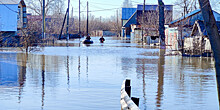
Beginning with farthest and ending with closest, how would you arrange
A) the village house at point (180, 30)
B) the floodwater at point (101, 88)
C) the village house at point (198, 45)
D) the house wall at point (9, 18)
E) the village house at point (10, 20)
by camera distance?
the house wall at point (9, 18) < the village house at point (10, 20) < the village house at point (180, 30) < the village house at point (198, 45) < the floodwater at point (101, 88)

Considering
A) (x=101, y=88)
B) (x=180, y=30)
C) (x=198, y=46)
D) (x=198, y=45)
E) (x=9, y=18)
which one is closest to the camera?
(x=101, y=88)

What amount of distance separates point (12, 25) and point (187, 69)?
26.0m

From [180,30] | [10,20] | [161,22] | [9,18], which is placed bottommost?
[180,30]

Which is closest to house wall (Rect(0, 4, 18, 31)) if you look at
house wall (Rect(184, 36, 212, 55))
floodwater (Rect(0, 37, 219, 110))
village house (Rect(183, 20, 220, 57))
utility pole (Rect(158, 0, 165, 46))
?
utility pole (Rect(158, 0, 165, 46))

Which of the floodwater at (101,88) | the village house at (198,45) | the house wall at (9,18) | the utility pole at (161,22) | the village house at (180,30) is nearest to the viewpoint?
the floodwater at (101,88)

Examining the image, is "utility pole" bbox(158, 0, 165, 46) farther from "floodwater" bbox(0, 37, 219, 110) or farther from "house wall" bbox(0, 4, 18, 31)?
"floodwater" bbox(0, 37, 219, 110)

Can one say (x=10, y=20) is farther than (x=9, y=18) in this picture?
No

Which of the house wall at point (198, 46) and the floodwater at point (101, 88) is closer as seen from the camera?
the floodwater at point (101, 88)

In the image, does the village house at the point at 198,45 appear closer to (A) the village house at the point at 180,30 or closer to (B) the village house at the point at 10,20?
(A) the village house at the point at 180,30

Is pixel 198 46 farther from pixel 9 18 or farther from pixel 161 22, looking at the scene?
pixel 9 18

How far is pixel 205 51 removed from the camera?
90.4 ft

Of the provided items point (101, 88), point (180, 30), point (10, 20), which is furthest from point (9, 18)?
point (101, 88)

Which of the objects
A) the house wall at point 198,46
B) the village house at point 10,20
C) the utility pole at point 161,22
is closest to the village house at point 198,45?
the house wall at point 198,46

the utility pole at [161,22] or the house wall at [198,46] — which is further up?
the utility pole at [161,22]
